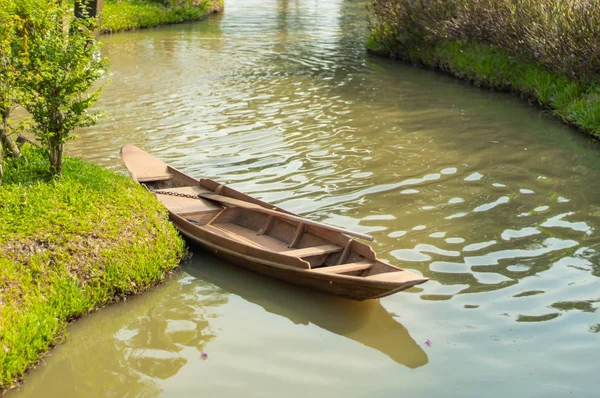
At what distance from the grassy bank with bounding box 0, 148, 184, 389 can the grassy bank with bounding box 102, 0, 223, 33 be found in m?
18.9

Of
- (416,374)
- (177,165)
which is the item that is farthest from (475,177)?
(416,374)

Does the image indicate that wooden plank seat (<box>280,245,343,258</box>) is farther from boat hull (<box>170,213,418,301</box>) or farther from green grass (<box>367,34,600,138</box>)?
green grass (<box>367,34,600,138</box>)

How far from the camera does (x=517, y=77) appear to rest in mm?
16562

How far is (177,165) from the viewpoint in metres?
11.9

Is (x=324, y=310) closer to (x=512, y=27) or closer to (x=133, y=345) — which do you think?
(x=133, y=345)

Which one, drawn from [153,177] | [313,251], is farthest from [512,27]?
[313,251]

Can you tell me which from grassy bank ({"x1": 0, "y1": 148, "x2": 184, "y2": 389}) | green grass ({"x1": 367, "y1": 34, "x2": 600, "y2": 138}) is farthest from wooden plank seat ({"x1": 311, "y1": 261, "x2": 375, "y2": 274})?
green grass ({"x1": 367, "y1": 34, "x2": 600, "y2": 138})

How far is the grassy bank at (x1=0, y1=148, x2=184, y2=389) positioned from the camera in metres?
6.38

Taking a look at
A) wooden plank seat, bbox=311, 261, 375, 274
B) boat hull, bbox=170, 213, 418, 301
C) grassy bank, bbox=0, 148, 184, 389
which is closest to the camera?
grassy bank, bbox=0, 148, 184, 389

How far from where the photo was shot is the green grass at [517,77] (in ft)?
45.2

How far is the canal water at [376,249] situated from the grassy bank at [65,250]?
0.23 m

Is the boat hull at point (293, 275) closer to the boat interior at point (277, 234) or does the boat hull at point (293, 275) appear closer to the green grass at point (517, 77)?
the boat interior at point (277, 234)

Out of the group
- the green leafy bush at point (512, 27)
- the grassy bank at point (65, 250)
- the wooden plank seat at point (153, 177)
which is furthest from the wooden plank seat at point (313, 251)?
the green leafy bush at point (512, 27)

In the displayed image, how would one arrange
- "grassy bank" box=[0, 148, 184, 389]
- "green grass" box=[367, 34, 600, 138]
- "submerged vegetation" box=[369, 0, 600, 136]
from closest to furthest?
1. "grassy bank" box=[0, 148, 184, 389]
2. "green grass" box=[367, 34, 600, 138]
3. "submerged vegetation" box=[369, 0, 600, 136]
